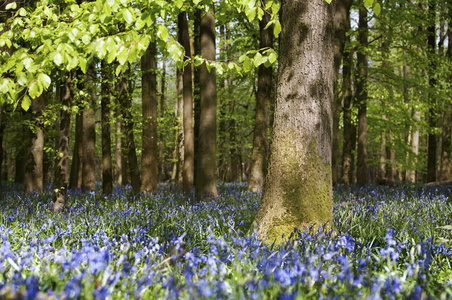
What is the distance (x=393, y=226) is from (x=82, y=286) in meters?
3.91

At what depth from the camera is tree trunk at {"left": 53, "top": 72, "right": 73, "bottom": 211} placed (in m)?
6.26

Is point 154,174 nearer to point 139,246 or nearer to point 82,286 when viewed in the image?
point 139,246

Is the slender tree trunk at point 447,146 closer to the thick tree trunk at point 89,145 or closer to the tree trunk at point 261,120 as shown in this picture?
the tree trunk at point 261,120

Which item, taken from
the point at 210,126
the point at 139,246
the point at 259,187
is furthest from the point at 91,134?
the point at 139,246

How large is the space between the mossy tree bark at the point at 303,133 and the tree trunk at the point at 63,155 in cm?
409

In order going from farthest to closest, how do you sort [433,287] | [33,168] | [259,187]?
[259,187]
[33,168]
[433,287]

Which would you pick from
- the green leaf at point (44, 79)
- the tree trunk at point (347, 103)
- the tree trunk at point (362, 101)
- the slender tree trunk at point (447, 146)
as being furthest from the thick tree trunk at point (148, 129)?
the slender tree trunk at point (447, 146)

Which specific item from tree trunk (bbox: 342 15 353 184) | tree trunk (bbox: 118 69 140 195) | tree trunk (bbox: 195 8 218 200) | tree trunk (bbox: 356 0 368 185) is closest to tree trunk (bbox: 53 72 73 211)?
tree trunk (bbox: 118 69 140 195)

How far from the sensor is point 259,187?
10.2 metres

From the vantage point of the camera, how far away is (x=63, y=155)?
21.3ft

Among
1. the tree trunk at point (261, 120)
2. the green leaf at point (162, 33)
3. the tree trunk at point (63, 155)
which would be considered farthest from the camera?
the tree trunk at point (261, 120)

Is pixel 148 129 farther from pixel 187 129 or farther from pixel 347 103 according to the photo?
pixel 347 103

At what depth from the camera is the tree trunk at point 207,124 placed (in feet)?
26.7

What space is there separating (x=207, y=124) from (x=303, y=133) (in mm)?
4522
